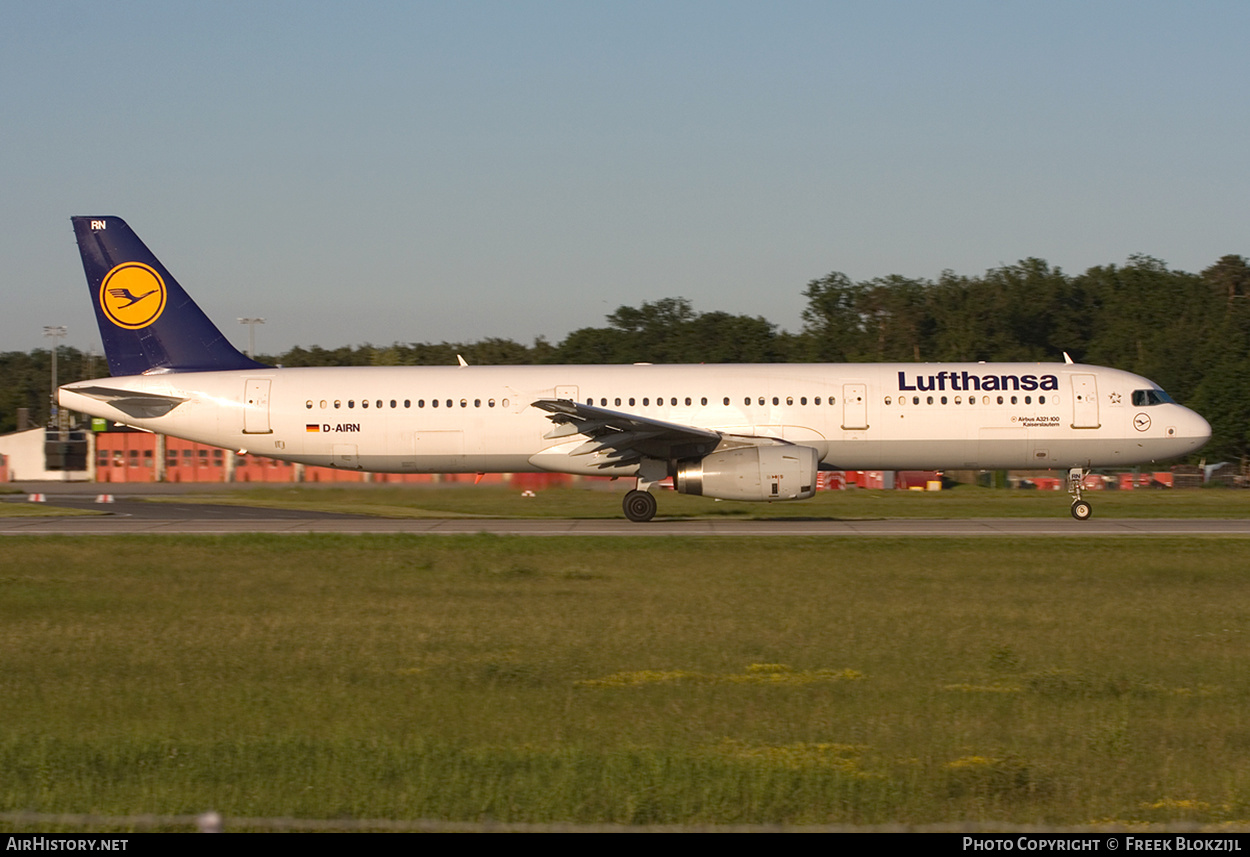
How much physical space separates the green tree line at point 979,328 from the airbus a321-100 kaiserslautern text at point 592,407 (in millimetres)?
45963

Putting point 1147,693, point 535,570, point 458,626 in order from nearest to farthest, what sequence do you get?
point 1147,693 → point 458,626 → point 535,570

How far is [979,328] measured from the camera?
80.1 meters

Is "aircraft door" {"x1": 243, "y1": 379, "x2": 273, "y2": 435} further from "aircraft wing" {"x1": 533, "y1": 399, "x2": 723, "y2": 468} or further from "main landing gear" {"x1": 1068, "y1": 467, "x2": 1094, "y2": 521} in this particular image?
"main landing gear" {"x1": 1068, "y1": 467, "x2": 1094, "y2": 521}

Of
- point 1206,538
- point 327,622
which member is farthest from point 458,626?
point 1206,538

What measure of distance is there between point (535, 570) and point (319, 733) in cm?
959

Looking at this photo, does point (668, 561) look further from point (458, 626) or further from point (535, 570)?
point (458, 626)

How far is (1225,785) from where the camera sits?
7.96 metres

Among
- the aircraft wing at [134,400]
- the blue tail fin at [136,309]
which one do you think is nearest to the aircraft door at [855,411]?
the blue tail fin at [136,309]

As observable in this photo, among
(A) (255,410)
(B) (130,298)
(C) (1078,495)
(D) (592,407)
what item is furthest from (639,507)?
(B) (130,298)

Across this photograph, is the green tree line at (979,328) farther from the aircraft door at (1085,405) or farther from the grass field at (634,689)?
the grass field at (634,689)

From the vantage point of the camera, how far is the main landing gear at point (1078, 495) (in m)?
28.1

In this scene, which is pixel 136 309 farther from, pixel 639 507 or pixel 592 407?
pixel 639 507

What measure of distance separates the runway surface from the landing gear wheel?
403mm

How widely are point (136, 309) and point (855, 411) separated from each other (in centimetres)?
1682
